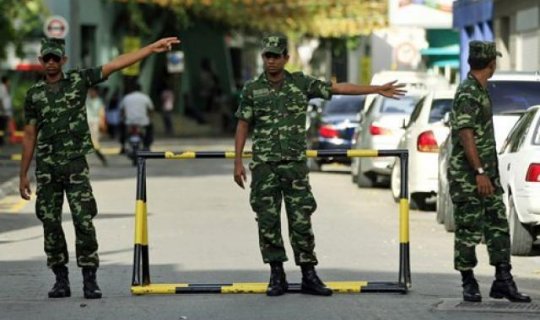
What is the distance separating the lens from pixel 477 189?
1212 centimetres

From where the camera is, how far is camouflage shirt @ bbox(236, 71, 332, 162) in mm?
12633

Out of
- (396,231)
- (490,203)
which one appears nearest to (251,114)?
(490,203)

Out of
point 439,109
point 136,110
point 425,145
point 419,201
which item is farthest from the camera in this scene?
point 136,110

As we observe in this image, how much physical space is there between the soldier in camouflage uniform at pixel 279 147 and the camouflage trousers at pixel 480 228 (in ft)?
3.34

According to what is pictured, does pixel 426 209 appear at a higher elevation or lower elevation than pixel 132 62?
lower

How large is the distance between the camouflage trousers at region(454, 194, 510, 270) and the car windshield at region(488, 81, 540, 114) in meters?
8.54

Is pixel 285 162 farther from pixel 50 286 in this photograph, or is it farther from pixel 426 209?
pixel 426 209

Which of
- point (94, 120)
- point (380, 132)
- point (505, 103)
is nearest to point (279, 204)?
point (505, 103)

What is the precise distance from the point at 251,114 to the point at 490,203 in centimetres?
185

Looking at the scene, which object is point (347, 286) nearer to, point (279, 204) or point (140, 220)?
point (279, 204)

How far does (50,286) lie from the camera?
13.8 meters

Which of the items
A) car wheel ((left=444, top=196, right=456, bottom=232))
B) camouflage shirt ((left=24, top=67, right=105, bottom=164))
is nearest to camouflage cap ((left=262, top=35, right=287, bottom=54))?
camouflage shirt ((left=24, top=67, right=105, bottom=164))

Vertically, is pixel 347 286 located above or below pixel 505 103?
below

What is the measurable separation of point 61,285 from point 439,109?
11353 millimetres
